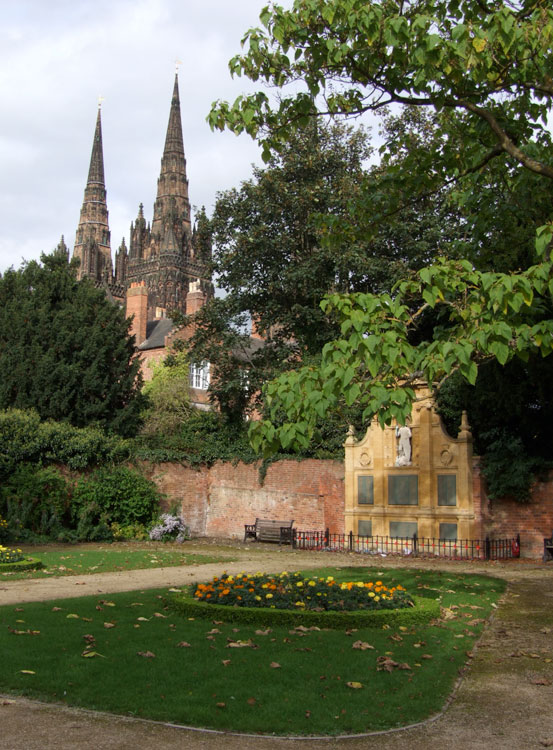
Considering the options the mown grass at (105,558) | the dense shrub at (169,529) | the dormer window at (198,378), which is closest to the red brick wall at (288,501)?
the dense shrub at (169,529)

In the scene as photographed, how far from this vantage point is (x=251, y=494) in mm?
27469

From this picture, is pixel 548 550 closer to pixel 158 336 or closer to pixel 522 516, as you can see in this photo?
pixel 522 516

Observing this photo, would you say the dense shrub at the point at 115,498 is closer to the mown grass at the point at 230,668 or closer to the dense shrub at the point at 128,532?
the dense shrub at the point at 128,532

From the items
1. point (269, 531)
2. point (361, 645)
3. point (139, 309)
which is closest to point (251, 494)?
point (269, 531)

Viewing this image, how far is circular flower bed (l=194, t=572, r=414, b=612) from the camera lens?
385 inches

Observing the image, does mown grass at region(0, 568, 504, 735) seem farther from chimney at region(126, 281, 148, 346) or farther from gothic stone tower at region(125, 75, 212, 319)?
gothic stone tower at region(125, 75, 212, 319)

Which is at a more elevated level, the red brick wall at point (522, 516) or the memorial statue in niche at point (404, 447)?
the memorial statue in niche at point (404, 447)

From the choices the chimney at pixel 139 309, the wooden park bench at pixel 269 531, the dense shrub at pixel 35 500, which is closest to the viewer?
the wooden park bench at pixel 269 531

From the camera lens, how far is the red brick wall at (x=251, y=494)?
25.1 metres

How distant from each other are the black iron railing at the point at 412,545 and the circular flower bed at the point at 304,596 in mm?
10416

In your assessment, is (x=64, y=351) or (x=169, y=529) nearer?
(x=169, y=529)

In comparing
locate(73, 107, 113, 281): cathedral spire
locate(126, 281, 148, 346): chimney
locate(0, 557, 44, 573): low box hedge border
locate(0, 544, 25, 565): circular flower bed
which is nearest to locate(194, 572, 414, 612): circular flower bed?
locate(0, 557, 44, 573): low box hedge border

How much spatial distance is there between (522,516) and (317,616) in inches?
491

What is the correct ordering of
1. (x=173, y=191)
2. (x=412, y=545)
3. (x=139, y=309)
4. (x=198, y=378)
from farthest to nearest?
(x=173, y=191) → (x=139, y=309) → (x=198, y=378) → (x=412, y=545)
